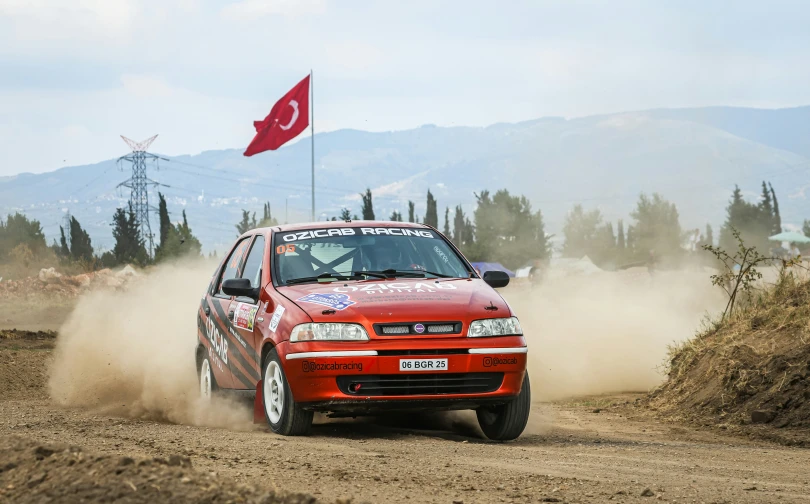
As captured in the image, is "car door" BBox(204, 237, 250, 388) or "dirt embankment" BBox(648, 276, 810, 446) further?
"dirt embankment" BBox(648, 276, 810, 446)

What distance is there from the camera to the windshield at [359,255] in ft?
27.3

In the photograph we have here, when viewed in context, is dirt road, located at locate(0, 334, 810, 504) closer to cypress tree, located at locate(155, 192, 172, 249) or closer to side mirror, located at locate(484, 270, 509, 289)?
side mirror, located at locate(484, 270, 509, 289)

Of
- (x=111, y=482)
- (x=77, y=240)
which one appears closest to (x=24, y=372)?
(x=111, y=482)

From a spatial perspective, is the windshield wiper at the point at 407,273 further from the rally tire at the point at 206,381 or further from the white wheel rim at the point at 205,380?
the white wheel rim at the point at 205,380

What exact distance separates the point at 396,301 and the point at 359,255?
45.0 inches

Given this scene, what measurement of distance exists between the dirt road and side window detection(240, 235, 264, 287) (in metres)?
1.27

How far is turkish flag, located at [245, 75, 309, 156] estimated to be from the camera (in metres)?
39.8

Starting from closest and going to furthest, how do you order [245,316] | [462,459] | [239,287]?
[462,459] < [239,287] < [245,316]

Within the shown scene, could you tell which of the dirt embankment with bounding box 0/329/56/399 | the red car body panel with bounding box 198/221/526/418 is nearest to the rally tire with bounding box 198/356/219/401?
the red car body panel with bounding box 198/221/526/418

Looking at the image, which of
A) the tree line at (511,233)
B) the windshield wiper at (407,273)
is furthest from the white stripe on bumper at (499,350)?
the tree line at (511,233)

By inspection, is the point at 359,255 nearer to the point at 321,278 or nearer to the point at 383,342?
the point at 321,278

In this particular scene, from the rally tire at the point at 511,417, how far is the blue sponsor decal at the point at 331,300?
1386 millimetres

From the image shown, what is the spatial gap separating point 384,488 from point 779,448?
449 cm

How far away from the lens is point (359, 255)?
8.49 m
